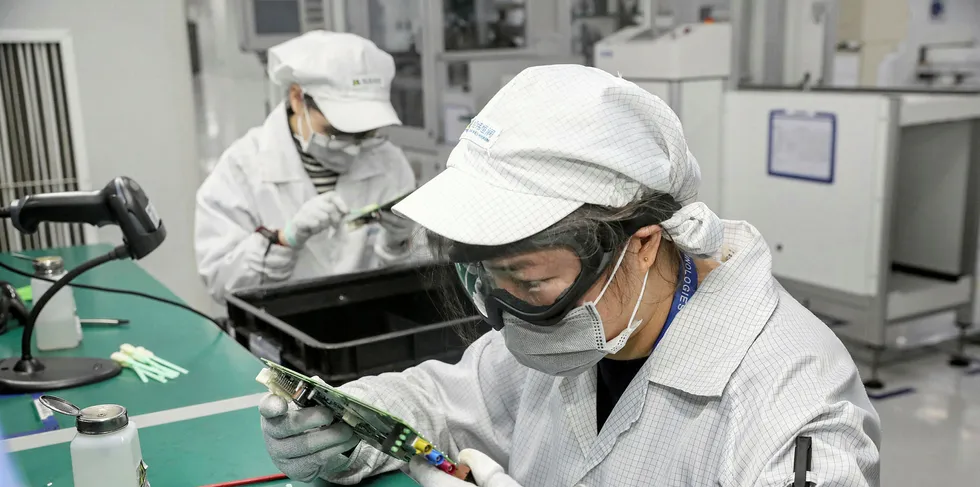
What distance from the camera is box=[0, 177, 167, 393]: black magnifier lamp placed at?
5.07 feet

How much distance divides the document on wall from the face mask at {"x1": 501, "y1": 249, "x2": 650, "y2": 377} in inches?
105

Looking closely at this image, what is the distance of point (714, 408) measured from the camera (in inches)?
41.6

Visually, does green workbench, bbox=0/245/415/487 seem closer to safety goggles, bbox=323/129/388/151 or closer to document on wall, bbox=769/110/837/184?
safety goggles, bbox=323/129/388/151

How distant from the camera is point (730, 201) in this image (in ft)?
13.0

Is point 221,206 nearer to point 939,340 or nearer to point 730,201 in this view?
point 730,201

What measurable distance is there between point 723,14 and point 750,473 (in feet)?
Result: 12.8

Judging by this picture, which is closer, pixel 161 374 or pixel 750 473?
pixel 750 473

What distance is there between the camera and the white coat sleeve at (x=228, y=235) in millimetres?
2242

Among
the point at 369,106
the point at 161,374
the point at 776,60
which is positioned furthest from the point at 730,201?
the point at 161,374

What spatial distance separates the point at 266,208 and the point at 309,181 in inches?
5.5

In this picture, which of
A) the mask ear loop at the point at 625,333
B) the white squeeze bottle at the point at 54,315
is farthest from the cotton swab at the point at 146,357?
the mask ear loop at the point at 625,333

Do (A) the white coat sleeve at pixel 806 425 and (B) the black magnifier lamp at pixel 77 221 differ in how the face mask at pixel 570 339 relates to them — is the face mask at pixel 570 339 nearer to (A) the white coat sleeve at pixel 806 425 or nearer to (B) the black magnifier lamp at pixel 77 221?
(A) the white coat sleeve at pixel 806 425

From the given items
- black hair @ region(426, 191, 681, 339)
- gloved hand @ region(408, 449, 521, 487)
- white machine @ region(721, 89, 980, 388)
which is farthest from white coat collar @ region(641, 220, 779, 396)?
white machine @ region(721, 89, 980, 388)

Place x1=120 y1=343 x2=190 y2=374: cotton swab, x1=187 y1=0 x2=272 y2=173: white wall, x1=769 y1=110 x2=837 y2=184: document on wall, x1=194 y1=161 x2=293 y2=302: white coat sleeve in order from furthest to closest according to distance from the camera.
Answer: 1. x1=187 y1=0 x2=272 y2=173: white wall
2. x1=769 y1=110 x2=837 y2=184: document on wall
3. x1=194 y1=161 x2=293 y2=302: white coat sleeve
4. x1=120 y1=343 x2=190 y2=374: cotton swab
